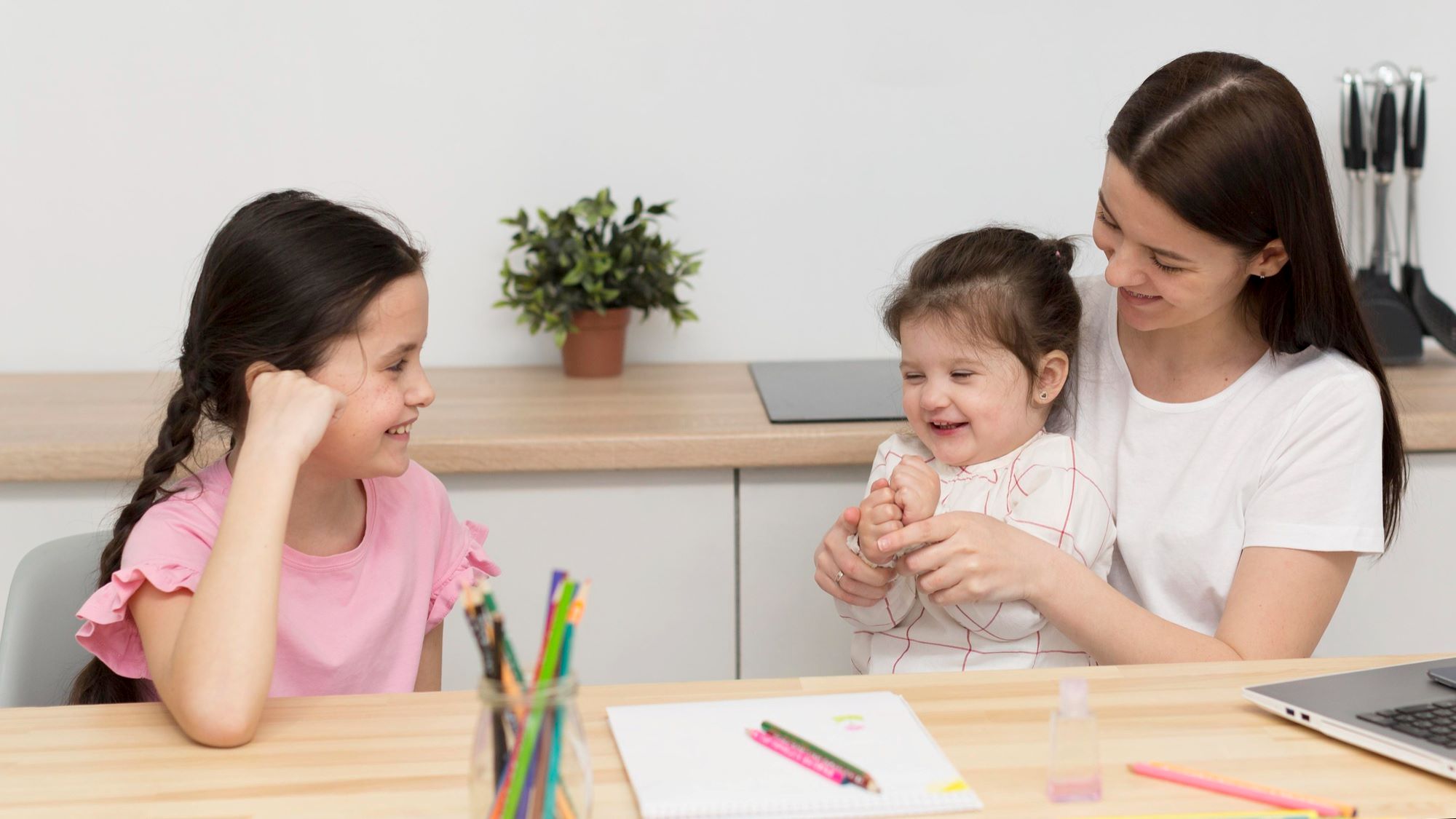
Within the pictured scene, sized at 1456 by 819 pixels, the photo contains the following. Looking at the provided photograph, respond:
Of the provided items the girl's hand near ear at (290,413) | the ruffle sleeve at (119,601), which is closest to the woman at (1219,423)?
the girl's hand near ear at (290,413)

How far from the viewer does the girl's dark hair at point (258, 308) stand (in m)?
1.23

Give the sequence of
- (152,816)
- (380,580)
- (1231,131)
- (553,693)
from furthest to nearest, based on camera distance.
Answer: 1. (380,580)
2. (1231,131)
3. (152,816)
4. (553,693)

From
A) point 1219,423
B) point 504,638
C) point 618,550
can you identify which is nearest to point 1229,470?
point 1219,423

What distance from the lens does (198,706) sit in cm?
95

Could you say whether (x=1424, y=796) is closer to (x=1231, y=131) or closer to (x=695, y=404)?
(x=1231, y=131)

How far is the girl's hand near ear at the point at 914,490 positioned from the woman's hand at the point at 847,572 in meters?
0.05

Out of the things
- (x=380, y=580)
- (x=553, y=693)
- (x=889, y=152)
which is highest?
(x=889, y=152)

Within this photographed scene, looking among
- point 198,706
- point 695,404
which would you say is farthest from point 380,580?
point 695,404

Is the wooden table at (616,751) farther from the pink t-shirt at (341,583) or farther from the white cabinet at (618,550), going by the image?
the white cabinet at (618,550)

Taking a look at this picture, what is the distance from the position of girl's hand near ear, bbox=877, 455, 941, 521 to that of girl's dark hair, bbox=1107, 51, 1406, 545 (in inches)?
13.9

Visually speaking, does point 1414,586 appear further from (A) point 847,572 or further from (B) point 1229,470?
(A) point 847,572

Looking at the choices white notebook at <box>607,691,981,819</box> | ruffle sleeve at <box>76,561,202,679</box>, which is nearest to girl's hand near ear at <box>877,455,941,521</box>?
white notebook at <box>607,691,981,819</box>

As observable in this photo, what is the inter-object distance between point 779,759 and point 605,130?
5.01 ft

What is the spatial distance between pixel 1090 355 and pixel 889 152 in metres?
0.84
